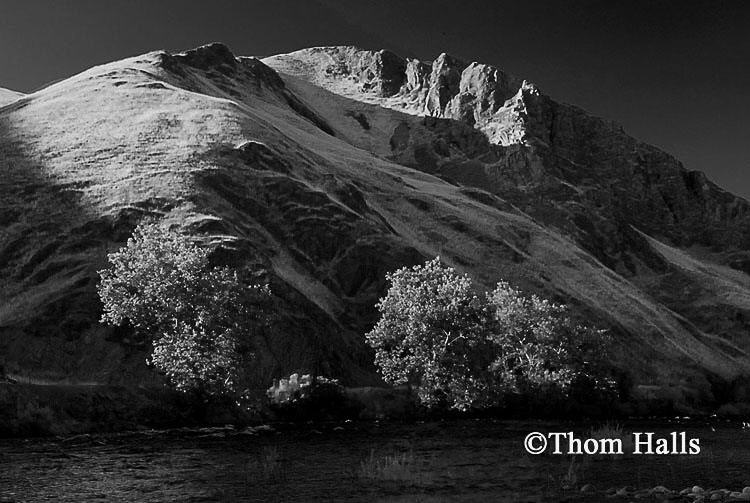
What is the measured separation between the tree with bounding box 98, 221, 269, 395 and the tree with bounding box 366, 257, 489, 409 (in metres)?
14.5

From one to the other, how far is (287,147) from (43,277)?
210ft

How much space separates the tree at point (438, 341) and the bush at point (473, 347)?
89 mm

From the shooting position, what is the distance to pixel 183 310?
A: 63.8 metres

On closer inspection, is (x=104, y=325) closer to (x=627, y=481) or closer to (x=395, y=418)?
(x=395, y=418)

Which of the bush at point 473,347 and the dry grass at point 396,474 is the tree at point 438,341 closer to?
the bush at point 473,347

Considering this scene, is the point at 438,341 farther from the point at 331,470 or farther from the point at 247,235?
the point at 247,235

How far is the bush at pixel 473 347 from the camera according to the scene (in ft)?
236

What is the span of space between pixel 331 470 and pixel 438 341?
1460 inches

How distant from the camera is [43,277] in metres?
100

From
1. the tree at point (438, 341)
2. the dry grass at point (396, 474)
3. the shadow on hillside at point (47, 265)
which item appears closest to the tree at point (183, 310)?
the tree at point (438, 341)

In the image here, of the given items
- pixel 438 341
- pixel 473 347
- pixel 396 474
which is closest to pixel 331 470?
pixel 396 474

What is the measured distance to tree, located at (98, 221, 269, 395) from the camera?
202 feet

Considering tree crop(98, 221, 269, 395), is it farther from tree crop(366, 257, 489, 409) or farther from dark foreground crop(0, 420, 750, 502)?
tree crop(366, 257, 489, 409)

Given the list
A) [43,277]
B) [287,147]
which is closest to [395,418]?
[43,277]
